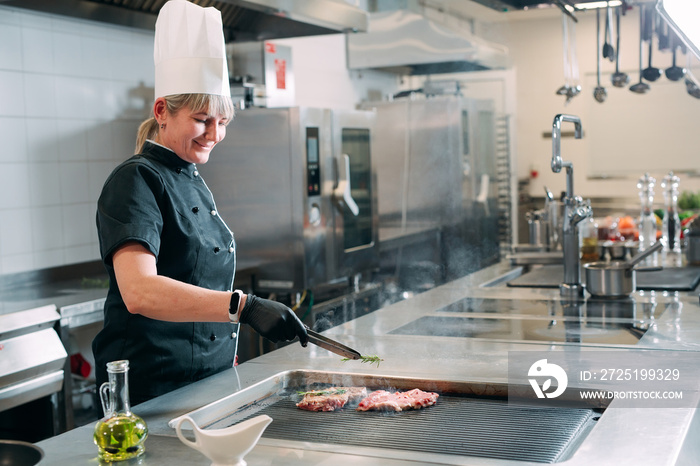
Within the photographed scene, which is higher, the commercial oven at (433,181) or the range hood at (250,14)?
the range hood at (250,14)

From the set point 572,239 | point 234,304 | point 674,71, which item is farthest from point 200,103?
point 674,71

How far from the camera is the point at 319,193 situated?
3.90 metres

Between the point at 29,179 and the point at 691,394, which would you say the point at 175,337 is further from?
the point at 29,179

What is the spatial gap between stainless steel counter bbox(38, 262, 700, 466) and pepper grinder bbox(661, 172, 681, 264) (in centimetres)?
132

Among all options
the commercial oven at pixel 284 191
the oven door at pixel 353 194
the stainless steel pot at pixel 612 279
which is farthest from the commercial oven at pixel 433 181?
the stainless steel pot at pixel 612 279

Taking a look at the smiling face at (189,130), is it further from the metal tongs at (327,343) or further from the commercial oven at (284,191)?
the commercial oven at (284,191)

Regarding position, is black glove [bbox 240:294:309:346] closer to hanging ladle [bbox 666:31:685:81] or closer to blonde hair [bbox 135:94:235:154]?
blonde hair [bbox 135:94:235:154]

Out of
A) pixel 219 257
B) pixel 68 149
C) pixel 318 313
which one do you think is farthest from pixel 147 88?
pixel 219 257

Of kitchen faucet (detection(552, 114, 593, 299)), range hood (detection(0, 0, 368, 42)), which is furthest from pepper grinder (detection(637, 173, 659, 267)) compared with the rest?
range hood (detection(0, 0, 368, 42))

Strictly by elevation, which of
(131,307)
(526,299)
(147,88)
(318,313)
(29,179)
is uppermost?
(147,88)

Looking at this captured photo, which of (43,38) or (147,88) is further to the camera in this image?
(147,88)

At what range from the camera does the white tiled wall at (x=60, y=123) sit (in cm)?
309

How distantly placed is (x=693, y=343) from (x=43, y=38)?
2.72 meters

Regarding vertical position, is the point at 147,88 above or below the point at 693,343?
above
